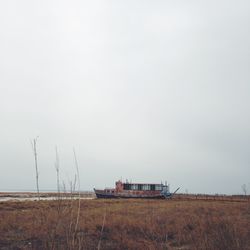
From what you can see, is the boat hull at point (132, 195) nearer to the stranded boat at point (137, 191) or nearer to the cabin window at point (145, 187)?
the stranded boat at point (137, 191)

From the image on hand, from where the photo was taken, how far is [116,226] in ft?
42.6

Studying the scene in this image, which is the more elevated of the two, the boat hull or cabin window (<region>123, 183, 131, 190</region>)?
cabin window (<region>123, 183, 131, 190</region>)

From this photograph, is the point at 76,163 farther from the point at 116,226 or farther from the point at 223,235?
the point at 116,226

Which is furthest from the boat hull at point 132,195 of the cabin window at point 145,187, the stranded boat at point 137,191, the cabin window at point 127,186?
the cabin window at point 145,187

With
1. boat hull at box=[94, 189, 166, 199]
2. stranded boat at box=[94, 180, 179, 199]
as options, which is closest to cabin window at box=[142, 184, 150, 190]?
stranded boat at box=[94, 180, 179, 199]

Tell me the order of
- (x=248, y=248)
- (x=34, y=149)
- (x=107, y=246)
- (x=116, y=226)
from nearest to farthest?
1. (x=34, y=149)
2. (x=248, y=248)
3. (x=107, y=246)
4. (x=116, y=226)

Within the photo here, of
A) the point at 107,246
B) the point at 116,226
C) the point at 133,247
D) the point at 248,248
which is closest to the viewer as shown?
the point at 248,248

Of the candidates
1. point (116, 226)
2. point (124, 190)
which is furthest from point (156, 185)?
point (116, 226)

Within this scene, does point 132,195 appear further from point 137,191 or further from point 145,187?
point 145,187

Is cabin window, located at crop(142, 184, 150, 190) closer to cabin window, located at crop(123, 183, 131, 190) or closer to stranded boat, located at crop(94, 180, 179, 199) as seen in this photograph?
stranded boat, located at crop(94, 180, 179, 199)

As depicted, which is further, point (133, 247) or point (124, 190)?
point (124, 190)

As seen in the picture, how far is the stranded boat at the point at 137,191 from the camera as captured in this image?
5053 centimetres

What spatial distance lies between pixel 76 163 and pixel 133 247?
632 centimetres

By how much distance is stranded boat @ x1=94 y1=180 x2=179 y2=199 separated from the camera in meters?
50.5
